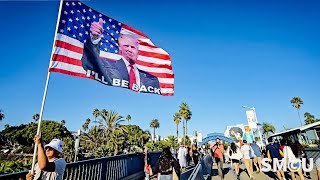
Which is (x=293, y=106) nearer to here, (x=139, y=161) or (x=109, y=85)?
(x=139, y=161)

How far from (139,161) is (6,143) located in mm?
79653

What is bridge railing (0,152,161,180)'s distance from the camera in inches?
224

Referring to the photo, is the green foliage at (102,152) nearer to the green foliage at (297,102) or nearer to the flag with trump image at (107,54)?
the flag with trump image at (107,54)

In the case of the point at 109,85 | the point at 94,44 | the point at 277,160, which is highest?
the point at 94,44

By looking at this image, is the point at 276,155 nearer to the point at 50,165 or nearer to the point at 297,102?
the point at 50,165

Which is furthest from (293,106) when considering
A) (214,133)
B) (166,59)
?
(166,59)

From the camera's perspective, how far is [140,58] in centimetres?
778

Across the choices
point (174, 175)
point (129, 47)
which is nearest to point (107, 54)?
point (129, 47)

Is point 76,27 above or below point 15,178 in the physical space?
above

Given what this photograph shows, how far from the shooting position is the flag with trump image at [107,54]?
5.29m

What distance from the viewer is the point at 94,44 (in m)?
6.27

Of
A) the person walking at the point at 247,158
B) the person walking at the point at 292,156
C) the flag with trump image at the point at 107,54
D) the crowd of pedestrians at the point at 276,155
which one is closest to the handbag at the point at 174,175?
the flag with trump image at the point at 107,54

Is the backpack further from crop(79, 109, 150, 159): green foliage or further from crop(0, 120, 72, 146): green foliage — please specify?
crop(0, 120, 72, 146): green foliage

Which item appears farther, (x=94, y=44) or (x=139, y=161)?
(x=139, y=161)
